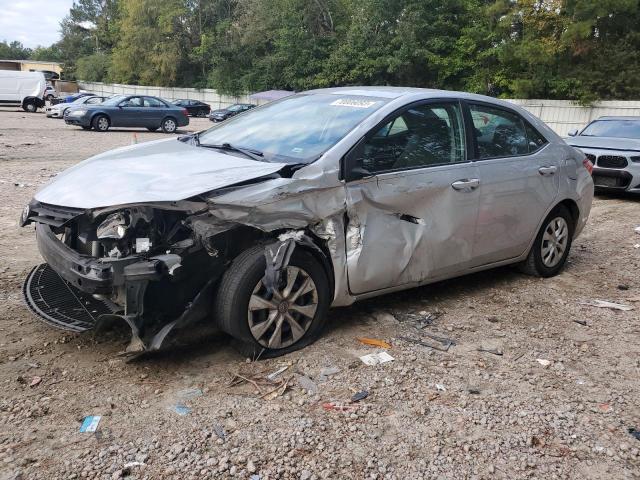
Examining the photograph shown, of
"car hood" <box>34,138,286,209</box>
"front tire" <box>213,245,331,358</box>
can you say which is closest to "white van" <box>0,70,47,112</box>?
"car hood" <box>34,138,286,209</box>

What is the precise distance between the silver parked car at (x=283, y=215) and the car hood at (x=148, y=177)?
1 centimetres

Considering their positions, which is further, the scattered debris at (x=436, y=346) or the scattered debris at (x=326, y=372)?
the scattered debris at (x=436, y=346)

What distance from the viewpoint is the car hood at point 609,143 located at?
10352mm

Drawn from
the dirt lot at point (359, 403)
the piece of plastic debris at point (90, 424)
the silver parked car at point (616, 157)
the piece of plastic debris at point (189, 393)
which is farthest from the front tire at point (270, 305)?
the silver parked car at point (616, 157)

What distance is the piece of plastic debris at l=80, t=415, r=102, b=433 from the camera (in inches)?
116

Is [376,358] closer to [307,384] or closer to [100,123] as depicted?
[307,384]

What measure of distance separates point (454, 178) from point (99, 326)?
107 inches

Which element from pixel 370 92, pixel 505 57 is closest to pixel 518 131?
pixel 370 92

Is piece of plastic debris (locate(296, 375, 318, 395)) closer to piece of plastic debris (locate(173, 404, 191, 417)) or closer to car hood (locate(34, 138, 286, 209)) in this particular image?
piece of plastic debris (locate(173, 404, 191, 417))

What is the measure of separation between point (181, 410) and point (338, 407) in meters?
0.86

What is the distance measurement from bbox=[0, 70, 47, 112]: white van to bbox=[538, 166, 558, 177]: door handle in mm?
33858

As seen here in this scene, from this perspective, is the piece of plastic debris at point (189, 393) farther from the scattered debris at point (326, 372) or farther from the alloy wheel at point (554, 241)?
the alloy wheel at point (554, 241)

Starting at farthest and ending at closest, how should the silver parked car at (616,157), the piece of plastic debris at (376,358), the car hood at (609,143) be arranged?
the car hood at (609,143) → the silver parked car at (616,157) → the piece of plastic debris at (376,358)

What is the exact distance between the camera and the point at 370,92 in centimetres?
460
